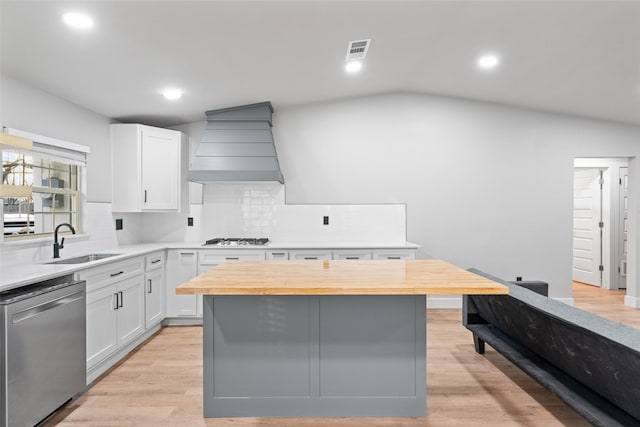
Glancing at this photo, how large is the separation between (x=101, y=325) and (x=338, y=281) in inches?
82.0

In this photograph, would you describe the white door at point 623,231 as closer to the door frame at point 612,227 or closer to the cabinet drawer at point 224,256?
the door frame at point 612,227

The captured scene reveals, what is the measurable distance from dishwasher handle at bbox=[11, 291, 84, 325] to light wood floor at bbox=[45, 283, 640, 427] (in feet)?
2.42

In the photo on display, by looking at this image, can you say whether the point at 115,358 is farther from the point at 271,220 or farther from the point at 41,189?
the point at 271,220

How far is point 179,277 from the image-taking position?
13.6 ft

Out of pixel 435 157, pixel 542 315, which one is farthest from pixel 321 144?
pixel 542 315

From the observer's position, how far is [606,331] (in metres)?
1.80

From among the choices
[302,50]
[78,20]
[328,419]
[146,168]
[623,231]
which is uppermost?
[302,50]

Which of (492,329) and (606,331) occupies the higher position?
(606,331)

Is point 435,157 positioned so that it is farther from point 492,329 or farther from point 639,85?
point 492,329

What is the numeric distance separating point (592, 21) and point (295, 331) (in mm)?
3144

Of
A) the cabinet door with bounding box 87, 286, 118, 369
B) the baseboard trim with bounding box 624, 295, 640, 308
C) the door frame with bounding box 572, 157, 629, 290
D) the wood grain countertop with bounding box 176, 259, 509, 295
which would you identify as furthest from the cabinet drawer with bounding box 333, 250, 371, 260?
the door frame with bounding box 572, 157, 629, 290

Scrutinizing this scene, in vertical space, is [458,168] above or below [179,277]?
above

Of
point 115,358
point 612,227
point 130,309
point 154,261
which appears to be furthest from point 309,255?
point 612,227

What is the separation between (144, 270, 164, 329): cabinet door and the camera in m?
3.68
